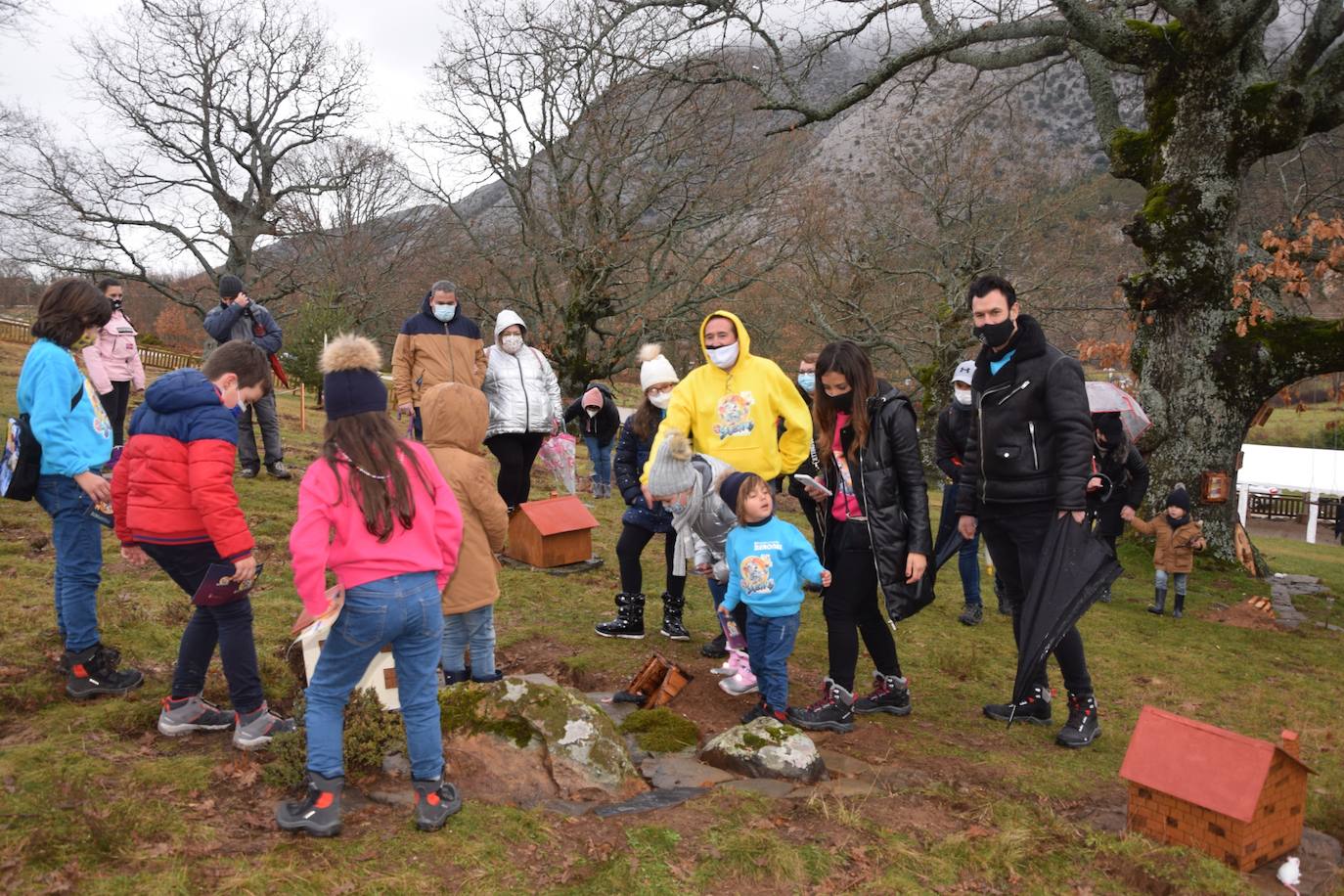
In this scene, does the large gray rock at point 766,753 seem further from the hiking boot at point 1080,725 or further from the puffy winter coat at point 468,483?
the hiking boot at point 1080,725

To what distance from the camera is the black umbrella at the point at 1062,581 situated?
4.24 m

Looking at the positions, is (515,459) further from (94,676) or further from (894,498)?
(894,498)

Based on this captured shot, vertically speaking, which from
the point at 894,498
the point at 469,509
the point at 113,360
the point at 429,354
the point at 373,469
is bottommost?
the point at 469,509

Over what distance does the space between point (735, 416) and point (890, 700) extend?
73.6 inches

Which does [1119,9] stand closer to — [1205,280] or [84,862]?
[1205,280]

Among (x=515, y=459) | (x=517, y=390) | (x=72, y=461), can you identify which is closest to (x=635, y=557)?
(x=515, y=459)

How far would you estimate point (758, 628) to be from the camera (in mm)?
4547

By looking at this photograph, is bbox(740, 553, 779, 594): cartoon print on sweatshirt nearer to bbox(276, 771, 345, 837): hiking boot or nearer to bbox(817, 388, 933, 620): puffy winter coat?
bbox(817, 388, 933, 620): puffy winter coat


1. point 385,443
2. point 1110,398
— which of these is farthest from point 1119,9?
point 385,443

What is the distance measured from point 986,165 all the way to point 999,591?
2235 centimetres

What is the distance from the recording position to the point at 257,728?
12.5 ft

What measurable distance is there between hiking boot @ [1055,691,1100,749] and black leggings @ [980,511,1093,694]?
5 centimetres

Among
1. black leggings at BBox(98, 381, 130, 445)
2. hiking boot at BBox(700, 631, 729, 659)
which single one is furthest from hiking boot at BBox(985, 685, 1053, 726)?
black leggings at BBox(98, 381, 130, 445)

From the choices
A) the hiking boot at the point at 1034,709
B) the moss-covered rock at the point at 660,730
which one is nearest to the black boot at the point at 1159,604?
the hiking boot at the point at 1034,709
